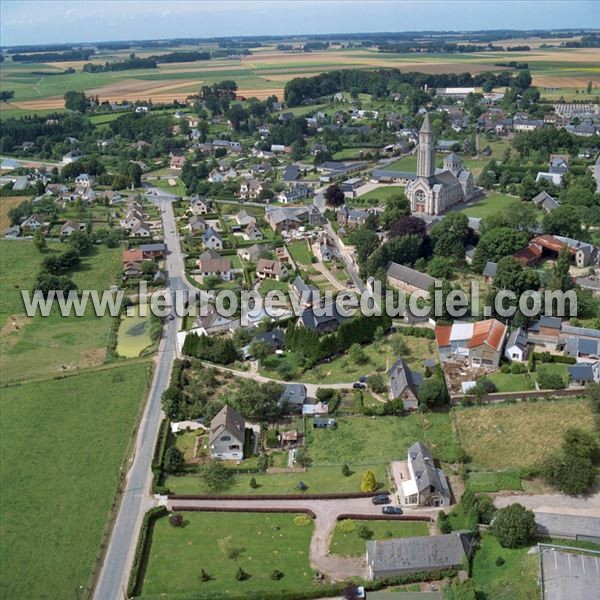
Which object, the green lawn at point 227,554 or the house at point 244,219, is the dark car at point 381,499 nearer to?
the green lawn at point 227,554

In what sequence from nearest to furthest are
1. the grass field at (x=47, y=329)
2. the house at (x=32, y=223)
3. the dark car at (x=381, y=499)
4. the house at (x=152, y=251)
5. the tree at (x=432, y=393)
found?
1. the dark car at (x=381, y=499)
2. the tree at (x=432, y=393)
3. the grass field at (x=47, y=329)
4. the house at (x=152, y=251)
5. the house at (x=32, y=223)

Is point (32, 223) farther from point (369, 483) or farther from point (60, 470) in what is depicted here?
point (369, 483)

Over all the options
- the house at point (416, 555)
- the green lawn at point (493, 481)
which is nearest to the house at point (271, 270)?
the green lawn at point (493, 481)

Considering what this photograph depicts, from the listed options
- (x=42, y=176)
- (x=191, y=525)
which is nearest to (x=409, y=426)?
(x=191, y=525)

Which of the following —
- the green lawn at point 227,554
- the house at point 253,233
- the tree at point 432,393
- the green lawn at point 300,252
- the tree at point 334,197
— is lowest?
the green lawn at point 227,554

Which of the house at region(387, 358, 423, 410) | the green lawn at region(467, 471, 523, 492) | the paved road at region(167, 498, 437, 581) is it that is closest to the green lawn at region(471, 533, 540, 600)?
the paved road at region(167, 498, 437, 581)

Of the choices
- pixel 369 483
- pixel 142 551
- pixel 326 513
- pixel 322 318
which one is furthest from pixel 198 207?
pixel 142 551

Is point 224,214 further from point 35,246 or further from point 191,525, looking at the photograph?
point 191,525

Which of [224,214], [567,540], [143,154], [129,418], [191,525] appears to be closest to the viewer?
[567,540]
